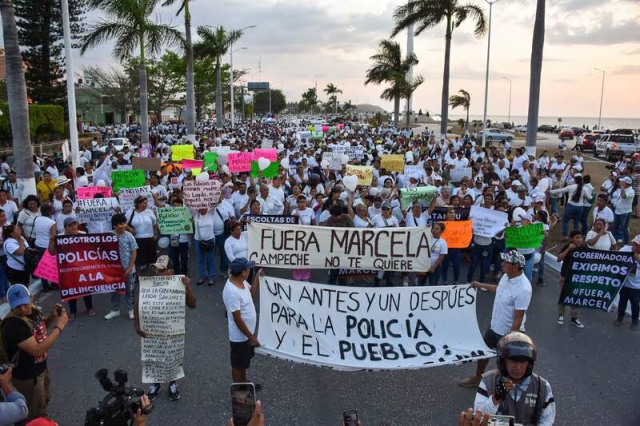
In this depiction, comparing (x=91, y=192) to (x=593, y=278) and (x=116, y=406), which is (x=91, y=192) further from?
(x=593, y=278)

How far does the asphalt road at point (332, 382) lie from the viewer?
5.23 meters

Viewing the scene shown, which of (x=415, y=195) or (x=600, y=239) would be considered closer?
(x=600, y=239)

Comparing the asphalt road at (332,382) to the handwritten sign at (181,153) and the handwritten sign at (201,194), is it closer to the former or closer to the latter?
the handwritten sign at (201,194)

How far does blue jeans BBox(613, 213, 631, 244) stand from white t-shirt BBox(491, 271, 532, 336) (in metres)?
7.84

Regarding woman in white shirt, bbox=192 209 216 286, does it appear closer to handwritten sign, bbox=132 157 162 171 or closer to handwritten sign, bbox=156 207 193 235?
handwritten sign, bbox=156 207 193 235

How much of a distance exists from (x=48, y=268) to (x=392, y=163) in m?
9.69

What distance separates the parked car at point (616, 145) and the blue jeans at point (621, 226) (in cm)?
2346

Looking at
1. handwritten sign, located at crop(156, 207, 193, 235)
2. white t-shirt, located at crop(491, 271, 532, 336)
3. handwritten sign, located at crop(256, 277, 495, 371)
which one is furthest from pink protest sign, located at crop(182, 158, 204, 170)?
white t-shirt, located at crop(491, 271, 532, 336)

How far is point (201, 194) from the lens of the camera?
9609 mm

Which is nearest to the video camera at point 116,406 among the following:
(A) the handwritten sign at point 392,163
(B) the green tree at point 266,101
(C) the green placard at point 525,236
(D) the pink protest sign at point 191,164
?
(C) the green placard at point 525,236

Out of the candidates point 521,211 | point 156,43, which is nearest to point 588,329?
point 521,211

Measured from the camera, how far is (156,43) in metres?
22.0

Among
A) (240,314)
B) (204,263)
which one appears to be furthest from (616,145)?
(240,314)

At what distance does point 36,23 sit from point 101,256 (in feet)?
129
